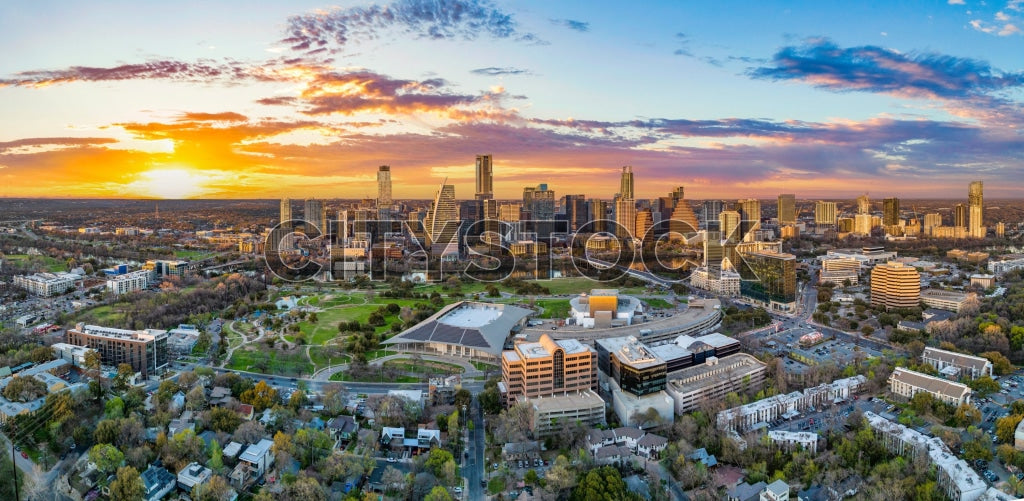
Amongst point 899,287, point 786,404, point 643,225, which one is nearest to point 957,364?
point 786,404

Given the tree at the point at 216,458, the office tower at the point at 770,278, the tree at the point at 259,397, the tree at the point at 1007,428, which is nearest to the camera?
the tree at the point at 216,458

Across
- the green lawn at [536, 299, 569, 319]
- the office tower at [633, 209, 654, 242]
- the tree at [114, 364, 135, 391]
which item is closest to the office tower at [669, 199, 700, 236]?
the office tower at [633, 209, 654, 242]

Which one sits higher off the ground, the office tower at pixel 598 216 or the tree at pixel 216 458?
the office tower at pixel 598 216

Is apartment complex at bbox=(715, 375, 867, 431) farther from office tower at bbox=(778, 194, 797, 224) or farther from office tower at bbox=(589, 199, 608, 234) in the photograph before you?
office tower at bbox=(778, 194, 797, 224)

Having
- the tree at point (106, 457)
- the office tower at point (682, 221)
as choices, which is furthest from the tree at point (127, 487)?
the office tower at point (682, 221)

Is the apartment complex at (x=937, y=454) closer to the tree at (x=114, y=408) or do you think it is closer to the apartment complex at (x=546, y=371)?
the apartment complex at (x=546, y=371)

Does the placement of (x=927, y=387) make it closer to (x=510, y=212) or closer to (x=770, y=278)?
(x=770, y=278)
